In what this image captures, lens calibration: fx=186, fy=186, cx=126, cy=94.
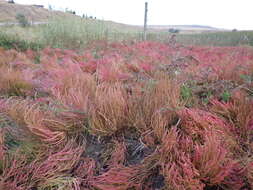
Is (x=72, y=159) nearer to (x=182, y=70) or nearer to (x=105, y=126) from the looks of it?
(x=105, y=126)

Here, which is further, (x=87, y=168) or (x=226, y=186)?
(x=87, y=168)

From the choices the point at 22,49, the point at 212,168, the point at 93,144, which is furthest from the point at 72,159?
the point at 22,49

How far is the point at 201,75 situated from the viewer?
2660mm

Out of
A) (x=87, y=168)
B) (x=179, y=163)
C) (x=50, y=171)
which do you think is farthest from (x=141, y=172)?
(x=50, y=171)

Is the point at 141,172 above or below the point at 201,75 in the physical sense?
below

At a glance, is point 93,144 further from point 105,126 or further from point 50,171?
point 50,171

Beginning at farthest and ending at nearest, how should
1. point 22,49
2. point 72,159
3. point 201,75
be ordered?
point 22,49 < point 201,75 < point 72,159

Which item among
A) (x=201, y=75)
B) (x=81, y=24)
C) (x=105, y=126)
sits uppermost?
(x=81, y=24)

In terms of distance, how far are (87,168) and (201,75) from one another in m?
2.06

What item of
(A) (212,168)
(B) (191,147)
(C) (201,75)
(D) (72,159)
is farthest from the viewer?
(C) (201,75)

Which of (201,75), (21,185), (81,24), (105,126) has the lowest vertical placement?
(21,185)

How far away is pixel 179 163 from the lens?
44.1 inches

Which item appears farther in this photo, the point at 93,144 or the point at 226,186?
the point at 93,144

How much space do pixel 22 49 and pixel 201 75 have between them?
5625mm
